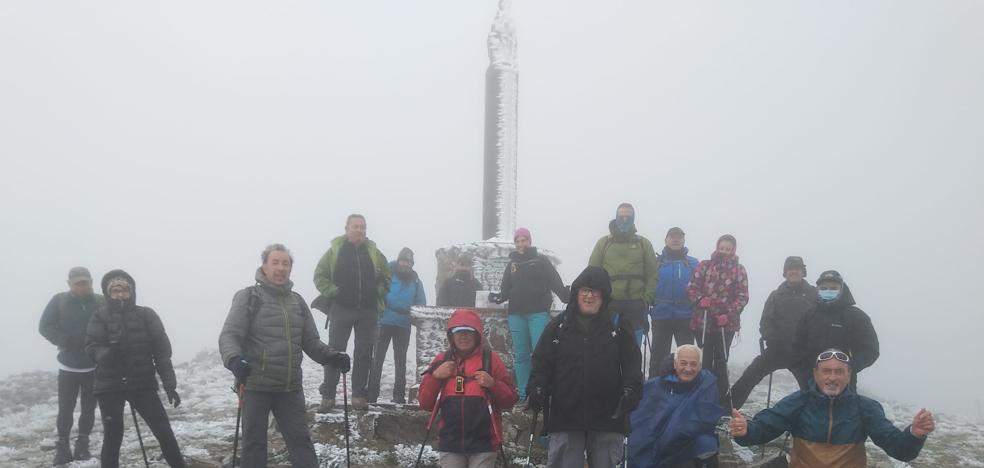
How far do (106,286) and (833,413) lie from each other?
222 inches

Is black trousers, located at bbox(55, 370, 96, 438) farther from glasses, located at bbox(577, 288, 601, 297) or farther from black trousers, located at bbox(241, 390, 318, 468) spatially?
glasses, located at bbox(577, 288, 601, 297)

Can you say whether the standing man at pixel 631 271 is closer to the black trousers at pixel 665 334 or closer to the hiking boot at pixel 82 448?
the black trousers at pixel 665 334

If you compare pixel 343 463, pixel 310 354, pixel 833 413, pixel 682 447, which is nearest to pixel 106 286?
pixel 310 354

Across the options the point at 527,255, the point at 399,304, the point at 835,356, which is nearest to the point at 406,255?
the point at 399,304

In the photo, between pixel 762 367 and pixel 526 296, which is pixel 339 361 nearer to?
pixel 526 296

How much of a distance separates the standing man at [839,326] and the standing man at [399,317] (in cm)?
467

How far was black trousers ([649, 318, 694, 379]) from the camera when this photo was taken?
25.8ft

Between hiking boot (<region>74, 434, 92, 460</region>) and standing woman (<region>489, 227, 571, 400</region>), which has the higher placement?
standing woman (<region>489, 227, 571, 400</region>)

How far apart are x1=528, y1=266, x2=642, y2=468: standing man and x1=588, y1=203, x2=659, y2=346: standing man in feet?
8.96

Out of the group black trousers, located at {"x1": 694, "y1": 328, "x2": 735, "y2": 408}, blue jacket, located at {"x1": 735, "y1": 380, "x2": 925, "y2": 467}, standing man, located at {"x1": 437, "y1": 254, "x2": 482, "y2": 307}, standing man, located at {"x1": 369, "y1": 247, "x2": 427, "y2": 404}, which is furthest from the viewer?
standing man, located at {"x1": 437, "y1": 254, "x2": 482, "y2": 307}

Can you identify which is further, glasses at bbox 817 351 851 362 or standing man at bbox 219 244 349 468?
standing man at bbox 219 244 349 468

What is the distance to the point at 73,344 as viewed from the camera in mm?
6883

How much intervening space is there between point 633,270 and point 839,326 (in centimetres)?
218

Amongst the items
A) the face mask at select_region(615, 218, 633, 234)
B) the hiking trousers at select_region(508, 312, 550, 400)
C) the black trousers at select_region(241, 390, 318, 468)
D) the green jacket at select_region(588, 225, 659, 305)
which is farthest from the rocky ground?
the face mask at select_region(615, 218, 633, 234)
